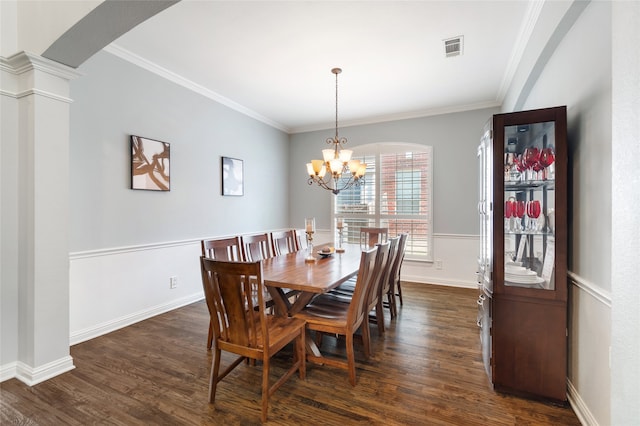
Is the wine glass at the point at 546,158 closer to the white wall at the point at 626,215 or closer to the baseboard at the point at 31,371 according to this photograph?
the white wall at the point at 626,215

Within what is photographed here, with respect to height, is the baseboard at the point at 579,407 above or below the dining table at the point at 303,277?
below

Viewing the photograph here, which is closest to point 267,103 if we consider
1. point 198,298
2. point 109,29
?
point 109,29

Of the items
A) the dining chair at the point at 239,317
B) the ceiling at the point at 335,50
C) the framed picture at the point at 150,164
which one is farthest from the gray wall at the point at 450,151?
the dining chair at the point at 239,317

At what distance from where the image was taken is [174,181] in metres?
3.72

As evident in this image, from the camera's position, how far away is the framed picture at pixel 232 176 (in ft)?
14.6

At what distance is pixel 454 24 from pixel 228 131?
3.28 metres

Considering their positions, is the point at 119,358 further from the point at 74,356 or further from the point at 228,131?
the point at 228,131

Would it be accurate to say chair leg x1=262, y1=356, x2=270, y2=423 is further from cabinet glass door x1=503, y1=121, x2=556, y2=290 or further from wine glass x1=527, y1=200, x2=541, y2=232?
wine glass x1=527, y1=200, x2=541, y2=232

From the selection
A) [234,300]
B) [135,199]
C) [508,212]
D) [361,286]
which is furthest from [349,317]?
[135,199]

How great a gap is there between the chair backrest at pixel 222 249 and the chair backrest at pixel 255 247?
0.07 metres

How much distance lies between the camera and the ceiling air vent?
9.43 feet

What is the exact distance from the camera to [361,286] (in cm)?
214

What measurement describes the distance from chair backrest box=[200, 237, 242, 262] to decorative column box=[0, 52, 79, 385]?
1.08 metres

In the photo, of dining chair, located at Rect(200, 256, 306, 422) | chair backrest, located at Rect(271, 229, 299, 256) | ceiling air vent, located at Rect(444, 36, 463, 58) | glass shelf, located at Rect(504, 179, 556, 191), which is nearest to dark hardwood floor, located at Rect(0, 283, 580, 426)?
A: dining chair, located at Rect(200, 256, 306, 422)
